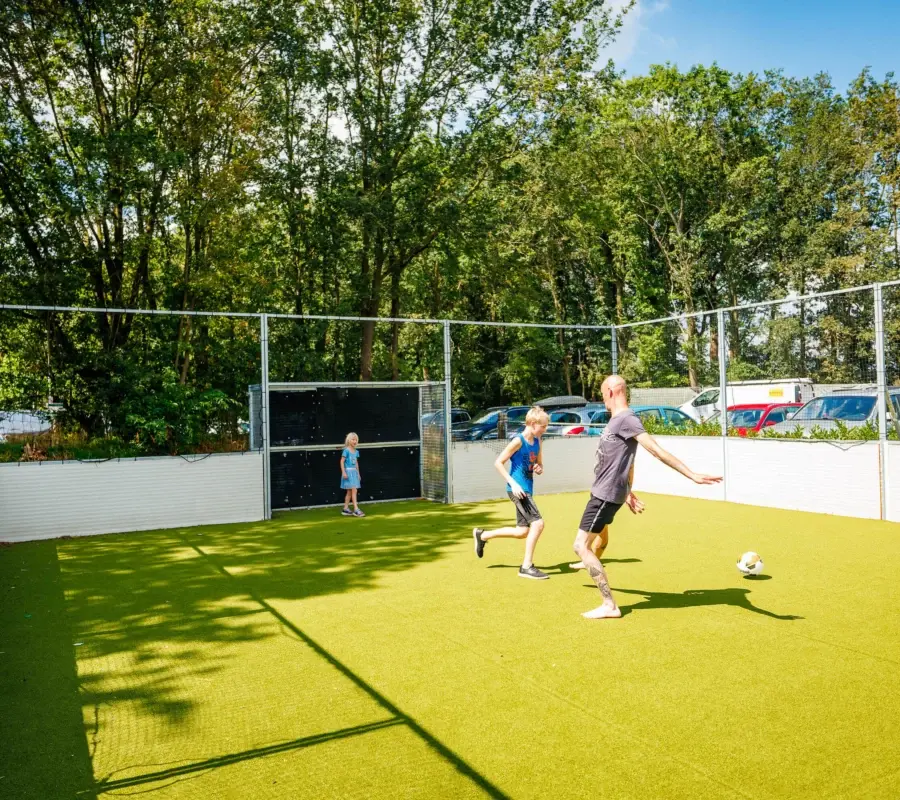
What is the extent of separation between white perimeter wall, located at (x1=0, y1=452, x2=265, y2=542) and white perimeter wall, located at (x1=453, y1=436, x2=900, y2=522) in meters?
4.25

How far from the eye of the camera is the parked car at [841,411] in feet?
40.9

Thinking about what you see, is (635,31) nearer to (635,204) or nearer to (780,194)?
(635,204)

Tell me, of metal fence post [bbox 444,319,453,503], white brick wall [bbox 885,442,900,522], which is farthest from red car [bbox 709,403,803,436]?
metal fence post [bbox 444,319,453,503]

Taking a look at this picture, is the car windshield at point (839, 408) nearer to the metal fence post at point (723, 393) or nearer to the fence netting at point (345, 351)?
the metal fence post at point (723, 393)

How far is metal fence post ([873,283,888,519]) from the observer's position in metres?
12.1

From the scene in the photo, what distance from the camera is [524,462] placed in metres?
8.19

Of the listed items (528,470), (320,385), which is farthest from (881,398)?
(320,385)

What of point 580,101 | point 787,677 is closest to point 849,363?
point 787,677

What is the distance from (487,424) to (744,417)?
5053 mm

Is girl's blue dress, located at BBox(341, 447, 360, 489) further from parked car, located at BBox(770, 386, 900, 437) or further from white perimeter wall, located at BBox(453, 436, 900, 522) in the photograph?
parked car, located at BBox(770, 386, 900, 437)

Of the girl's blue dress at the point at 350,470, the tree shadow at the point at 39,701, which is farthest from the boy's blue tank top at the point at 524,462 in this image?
the girl's blue dress at the point at 350,470

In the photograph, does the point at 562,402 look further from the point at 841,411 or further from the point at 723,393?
the point at 841,411

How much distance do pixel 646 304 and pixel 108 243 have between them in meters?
25.2

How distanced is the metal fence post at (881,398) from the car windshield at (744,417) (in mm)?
2519
